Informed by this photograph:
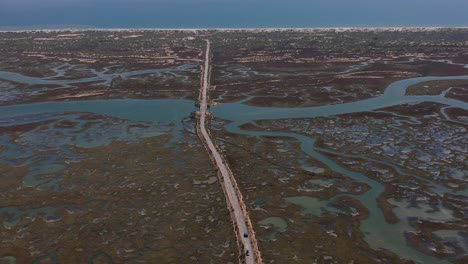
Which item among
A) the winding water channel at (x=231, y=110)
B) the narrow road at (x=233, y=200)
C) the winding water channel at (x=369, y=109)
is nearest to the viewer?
the narrow road at (x=233, y=200)

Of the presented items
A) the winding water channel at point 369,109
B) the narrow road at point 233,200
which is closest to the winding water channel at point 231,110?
the winding water channel at point 369,109

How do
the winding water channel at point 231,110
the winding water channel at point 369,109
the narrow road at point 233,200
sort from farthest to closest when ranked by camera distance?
the winding water channel at point 231,110 → the winding water channel at point 369,109 → the narrow road at point 233,200

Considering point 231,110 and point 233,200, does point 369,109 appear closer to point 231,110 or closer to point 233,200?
point 231,110

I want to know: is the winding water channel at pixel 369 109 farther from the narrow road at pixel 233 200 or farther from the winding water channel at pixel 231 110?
the narrow road at pixel 233 200

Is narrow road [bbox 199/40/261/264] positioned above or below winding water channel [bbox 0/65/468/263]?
below

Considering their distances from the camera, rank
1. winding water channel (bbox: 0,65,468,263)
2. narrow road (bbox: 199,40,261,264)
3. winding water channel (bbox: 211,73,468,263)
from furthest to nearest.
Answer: winding water channel (bbox: 0,65,468,263) → winding water channel (bbox: 211,73,468,263) → narrow road (bbox: 199,40,261,264)

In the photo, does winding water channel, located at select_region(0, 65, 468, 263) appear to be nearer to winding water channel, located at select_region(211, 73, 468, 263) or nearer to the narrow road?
winding water channel, located at select_region(211, 73, 468, 263)

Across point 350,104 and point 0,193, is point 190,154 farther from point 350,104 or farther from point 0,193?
point 350,104

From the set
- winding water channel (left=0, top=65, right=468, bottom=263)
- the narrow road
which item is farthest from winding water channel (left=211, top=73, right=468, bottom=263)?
the narrow road

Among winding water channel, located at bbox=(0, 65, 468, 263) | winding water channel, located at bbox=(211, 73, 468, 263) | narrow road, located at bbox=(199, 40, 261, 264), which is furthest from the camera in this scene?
winding water channel, located at bbox=(0, 65, 468, 263)

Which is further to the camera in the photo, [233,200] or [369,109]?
[369,109]

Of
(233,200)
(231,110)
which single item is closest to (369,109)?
(231,110)
